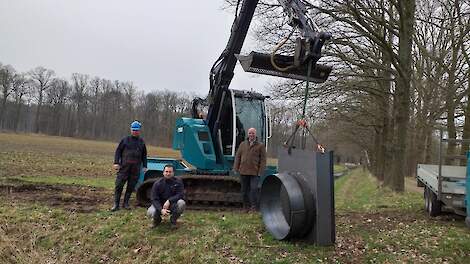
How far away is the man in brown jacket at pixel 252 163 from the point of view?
9.98 m

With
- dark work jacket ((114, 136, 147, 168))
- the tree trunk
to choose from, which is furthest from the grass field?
the tree trunk

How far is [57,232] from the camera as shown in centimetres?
891

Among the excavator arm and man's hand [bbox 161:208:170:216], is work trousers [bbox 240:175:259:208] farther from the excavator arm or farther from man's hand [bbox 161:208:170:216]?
man's hand [bbox 161:208:170:216]

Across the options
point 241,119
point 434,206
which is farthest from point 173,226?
point 434,206

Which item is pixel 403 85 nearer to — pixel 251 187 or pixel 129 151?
pixel 251 187

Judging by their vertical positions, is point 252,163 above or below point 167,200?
above

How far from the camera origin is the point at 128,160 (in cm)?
1027

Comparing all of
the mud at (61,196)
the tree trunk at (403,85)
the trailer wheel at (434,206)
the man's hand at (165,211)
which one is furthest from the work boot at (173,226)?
the tree trunk at (403,85)

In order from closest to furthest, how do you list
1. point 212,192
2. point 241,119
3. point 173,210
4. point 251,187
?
1. point 173,210
2. point 251,187
3. point 212,192
4. point 241,119

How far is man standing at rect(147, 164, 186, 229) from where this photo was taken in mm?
8422

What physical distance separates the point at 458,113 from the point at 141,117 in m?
74.8

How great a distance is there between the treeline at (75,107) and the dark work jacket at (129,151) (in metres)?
80.3

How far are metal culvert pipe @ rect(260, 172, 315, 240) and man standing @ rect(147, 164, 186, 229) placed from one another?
1475 millimetres

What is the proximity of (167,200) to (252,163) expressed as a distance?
2.21 m
